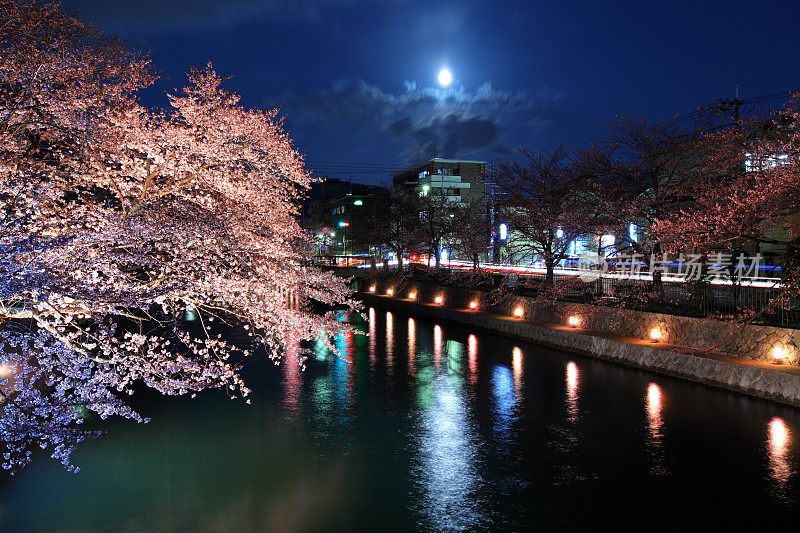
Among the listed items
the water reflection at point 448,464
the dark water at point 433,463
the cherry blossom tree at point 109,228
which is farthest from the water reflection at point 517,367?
the cherry blossom tree at point 109,228

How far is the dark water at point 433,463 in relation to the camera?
8.98 meters

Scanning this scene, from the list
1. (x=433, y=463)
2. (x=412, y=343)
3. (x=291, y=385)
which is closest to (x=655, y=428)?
(x=433, y=463)

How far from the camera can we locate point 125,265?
31.6 feet

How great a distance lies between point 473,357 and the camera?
2280 centimetres

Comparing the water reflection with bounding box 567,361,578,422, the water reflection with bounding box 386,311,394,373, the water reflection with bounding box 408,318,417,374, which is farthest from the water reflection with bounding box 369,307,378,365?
the water reflection with bounding box 567,361,578,422

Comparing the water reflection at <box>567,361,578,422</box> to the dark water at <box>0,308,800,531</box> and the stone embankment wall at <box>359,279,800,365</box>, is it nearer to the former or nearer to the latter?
the dark water at <box>0,308,800,531</box>

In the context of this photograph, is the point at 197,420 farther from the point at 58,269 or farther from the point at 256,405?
the point at 58,269

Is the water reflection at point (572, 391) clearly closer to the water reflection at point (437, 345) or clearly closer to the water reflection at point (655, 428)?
the water reflection at point (655, 428)

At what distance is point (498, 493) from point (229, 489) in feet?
15.8

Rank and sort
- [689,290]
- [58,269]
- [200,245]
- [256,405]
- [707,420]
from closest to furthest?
[58,269] < [200,245] < [707,420] < [256,405] < [689,290]

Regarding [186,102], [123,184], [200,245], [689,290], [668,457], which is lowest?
[668,457]

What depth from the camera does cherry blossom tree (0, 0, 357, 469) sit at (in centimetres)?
791

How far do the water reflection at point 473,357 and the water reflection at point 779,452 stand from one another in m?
8.24

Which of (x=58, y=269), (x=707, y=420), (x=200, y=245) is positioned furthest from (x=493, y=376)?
(x=58, y=269)
